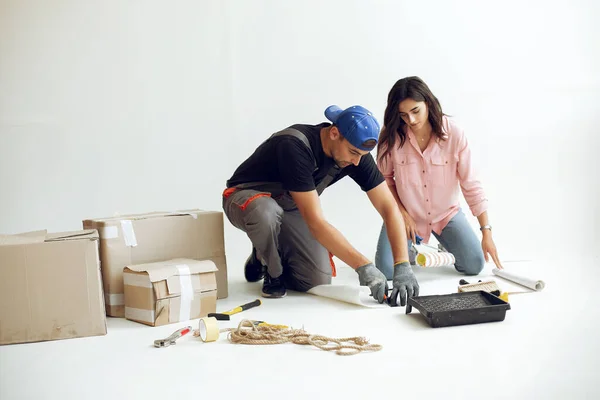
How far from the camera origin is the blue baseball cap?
2.64 metres

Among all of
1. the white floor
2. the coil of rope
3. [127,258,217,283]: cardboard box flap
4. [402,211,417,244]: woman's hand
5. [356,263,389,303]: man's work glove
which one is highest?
[402,211,417,244]: woman's hand

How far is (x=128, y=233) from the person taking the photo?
2773 millimetres

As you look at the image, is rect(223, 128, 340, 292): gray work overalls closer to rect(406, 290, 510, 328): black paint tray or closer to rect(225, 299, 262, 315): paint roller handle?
rect(225, 299, 262, 315): paint roller handle

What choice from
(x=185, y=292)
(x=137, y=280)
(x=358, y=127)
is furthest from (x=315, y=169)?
(x=137, y=280)

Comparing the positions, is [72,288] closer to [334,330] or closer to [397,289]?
[334,330]

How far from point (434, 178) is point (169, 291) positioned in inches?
65.1

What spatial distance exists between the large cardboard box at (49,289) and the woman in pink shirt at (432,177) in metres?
1.75

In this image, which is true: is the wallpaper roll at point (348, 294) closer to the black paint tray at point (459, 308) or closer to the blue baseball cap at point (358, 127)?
the black paint tray at point (459, 308)

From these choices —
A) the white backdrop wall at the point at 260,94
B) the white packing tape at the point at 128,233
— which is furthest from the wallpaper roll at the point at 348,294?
the white backdrop wall at the point at 260,94

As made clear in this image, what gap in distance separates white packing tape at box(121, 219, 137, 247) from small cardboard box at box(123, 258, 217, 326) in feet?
0.51

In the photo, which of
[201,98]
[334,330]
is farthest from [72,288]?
[201,98]

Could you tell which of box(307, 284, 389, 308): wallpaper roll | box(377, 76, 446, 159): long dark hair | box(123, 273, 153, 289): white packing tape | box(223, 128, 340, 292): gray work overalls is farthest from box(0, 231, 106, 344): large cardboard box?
box(377, 76, 446, 159): long dark hair

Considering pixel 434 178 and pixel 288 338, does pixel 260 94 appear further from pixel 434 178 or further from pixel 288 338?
pixel 288 338

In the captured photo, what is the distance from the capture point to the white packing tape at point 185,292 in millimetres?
2592
